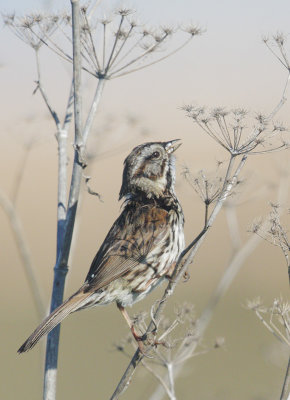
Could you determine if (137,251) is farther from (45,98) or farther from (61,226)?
(45,98)

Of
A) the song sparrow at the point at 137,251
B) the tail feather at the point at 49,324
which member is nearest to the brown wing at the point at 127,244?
the song sparrow at the point at 137,251

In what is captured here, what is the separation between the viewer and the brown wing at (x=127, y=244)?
5414 millimetres

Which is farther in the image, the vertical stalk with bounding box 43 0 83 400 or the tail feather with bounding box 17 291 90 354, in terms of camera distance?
the tail feather with bounding box 17 291 90 354

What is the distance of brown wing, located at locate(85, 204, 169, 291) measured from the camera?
17.8 feet

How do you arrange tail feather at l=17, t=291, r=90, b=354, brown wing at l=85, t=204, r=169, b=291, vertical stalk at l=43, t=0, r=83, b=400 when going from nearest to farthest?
vertical stalk at l=43, t=0, r=83, b=400 < tail feather at l=17, t=291, r=90, b=354 < brown wing at l=85, t=204, r=169, b=291

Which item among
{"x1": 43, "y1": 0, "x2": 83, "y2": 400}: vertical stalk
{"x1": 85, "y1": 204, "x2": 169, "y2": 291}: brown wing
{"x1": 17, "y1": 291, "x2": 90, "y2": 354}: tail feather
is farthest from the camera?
{"x1": 85, "y1": 204, "x2": 169, "y2": 291}: brown wing

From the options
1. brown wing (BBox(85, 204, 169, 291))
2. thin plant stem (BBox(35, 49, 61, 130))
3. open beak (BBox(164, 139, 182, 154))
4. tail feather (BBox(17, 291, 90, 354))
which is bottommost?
tail feather (BBox(17, 291, 90, 354))

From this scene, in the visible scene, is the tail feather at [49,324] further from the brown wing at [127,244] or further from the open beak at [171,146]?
the open beak at [171,146]

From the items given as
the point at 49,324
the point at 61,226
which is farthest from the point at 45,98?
the point at 49,324

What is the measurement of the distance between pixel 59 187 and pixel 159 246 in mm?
942

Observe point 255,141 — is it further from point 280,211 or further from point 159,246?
point 159,246

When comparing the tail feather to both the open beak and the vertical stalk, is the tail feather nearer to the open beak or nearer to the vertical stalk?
the vertical stalk

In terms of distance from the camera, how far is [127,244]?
556 centimetres

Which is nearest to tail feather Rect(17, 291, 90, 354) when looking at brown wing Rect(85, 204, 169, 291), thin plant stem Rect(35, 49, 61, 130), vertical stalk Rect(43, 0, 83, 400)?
vertical stalk Rect(43, 0, 83, 400)
